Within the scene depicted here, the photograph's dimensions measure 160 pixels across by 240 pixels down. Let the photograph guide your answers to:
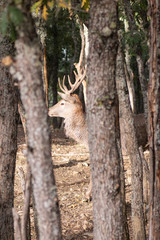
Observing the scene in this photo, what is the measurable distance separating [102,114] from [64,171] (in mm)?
5587

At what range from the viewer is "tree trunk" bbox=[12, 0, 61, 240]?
1.79 m

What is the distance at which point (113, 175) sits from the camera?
2480 mm

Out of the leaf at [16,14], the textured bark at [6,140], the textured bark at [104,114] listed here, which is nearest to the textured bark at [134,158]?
the textured bark at [104,114]

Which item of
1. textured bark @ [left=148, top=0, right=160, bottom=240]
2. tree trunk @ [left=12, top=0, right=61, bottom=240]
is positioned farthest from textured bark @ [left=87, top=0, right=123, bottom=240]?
tree trunk @ [left=12, top=0, right=61, bottom=240]

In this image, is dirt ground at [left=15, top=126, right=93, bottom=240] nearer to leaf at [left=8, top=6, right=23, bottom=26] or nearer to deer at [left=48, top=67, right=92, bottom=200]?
deer at [left=48, top=67, right=92, bottom=200]

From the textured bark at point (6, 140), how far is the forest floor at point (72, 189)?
542mm

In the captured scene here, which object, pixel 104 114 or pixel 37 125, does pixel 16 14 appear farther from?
pixel 104 114

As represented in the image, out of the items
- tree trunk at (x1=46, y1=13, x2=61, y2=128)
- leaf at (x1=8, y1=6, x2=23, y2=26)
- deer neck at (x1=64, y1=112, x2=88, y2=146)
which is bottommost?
deer neck at (x1=64, y1=112, x2=88, y2=146)

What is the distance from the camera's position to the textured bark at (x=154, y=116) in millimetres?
2635

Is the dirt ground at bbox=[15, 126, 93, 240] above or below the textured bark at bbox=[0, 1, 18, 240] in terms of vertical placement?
below

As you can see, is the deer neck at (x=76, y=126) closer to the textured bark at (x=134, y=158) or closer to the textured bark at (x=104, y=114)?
the textured bark at (x=134, y=158)

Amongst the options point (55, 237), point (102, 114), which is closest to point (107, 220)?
point (55, 237)

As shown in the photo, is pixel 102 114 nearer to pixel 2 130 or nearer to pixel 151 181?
pixel 151 181

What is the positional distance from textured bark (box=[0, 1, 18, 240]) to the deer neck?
5862mm
